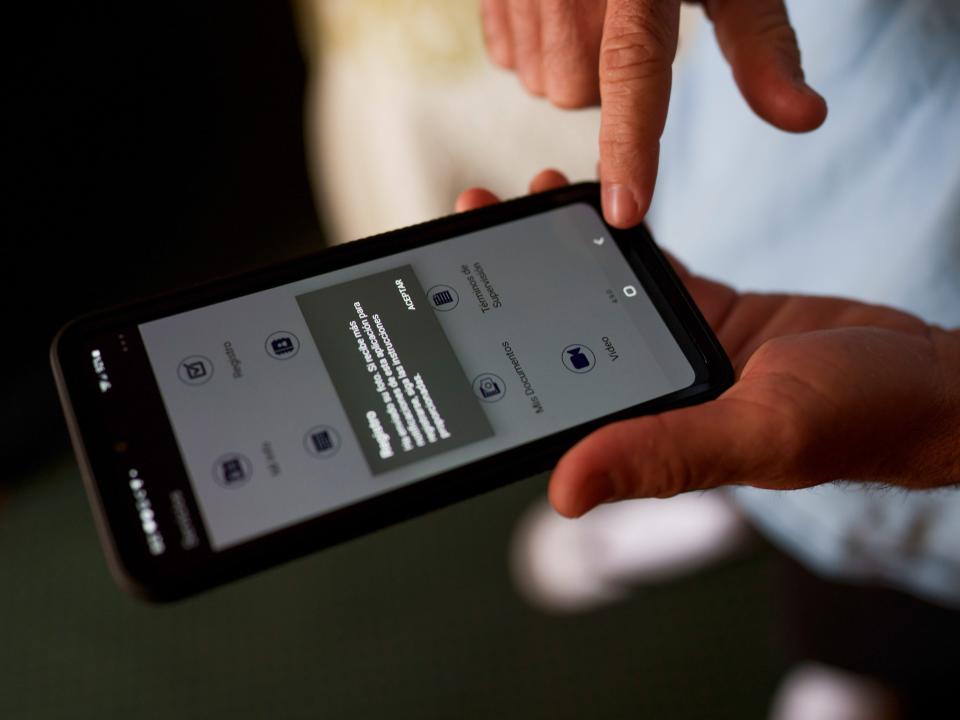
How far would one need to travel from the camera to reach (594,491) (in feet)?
1.52

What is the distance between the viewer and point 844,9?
0.69 meters

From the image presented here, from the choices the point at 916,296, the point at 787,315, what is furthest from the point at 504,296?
the point at 916,296

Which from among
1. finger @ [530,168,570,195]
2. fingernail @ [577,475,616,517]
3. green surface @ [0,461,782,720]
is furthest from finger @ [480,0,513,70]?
green surface @ [0,461,782,720]

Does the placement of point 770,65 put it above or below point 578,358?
above

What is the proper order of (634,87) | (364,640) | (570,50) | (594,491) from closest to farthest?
(594,491)
(634,87)
(570,50)
(364,640)

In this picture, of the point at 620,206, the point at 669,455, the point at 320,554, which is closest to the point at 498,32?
the point at 620,206

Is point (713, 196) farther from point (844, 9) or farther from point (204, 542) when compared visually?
point (204, 542)

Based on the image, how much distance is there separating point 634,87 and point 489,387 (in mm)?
234

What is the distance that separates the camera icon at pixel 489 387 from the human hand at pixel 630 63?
0.15 meters

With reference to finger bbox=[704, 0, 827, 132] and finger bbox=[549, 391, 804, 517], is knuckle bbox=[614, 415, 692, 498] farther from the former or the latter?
finger bbox=[704, 0, 827, 132]

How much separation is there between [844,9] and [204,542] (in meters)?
0.67

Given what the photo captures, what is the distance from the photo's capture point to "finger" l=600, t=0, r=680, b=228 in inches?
22.3

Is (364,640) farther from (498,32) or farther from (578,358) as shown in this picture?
(498,32)

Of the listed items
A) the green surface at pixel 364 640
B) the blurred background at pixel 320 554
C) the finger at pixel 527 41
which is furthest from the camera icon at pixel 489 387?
the green surface at pixel 364 640
